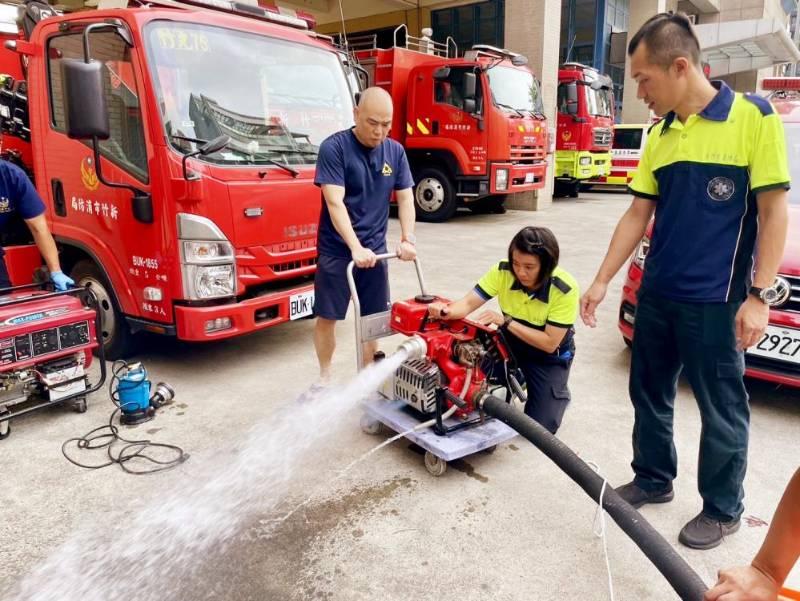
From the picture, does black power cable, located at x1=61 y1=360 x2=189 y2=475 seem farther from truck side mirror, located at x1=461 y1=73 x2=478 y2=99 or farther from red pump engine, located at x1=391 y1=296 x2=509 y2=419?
truck side mirror, located at x1=461 y1=73 x2=478 y2=99

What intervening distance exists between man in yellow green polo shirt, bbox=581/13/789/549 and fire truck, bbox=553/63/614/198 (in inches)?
512

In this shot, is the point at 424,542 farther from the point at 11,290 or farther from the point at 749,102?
the point at 11,290

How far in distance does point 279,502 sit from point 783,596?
219 cm

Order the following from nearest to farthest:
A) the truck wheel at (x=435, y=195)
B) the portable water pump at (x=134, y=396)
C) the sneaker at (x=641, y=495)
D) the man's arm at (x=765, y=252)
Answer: the man's arm at (x=765, y=252)
the sneaker at (x=641, y=495)
the portable water pump at (x=134, y=396)
the truck wheel at (x=435, y=195)

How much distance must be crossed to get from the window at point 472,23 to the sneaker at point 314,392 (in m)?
18.1

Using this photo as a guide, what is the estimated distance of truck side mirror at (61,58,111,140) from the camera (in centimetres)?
327

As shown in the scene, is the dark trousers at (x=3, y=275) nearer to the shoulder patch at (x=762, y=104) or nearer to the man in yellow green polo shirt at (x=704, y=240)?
the man in yellow green polo shirt at (x=704, y=240)

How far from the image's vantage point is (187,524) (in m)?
2.73

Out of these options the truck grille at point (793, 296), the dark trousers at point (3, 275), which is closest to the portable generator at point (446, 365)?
the truck grille at point (793, 296)

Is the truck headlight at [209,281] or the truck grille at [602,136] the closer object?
the truck headlight at [209,281]

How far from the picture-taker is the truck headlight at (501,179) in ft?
36.1

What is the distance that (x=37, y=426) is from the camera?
367cm

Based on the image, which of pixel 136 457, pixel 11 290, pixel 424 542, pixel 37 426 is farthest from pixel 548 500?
pixel 11 290

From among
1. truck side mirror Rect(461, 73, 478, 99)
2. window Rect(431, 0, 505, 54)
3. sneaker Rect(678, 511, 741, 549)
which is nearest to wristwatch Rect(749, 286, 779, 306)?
sneaker Rect(678, 511, 741, 549)
